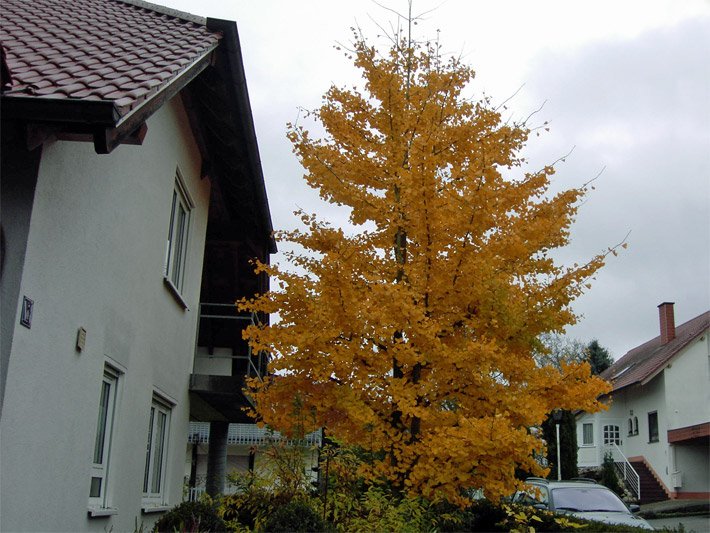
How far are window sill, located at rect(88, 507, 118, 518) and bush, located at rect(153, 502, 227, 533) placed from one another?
2.48 ft

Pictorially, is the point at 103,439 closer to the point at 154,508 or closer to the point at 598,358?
the point at 154,508

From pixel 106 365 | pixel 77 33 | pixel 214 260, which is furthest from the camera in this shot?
pixel 214 260

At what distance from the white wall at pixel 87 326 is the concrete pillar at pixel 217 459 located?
624 centimetres

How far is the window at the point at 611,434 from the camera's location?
128 ft

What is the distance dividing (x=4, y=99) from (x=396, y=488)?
6.25 meters

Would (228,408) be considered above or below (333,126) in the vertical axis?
below

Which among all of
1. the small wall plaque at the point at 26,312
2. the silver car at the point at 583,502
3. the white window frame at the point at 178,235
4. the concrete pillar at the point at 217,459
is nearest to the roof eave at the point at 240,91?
the white window frame at the point at 178,235

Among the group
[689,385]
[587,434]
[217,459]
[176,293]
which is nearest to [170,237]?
[176,293]

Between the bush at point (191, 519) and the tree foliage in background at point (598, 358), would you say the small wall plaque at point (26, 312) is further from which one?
the tree foliage in background at point (598, 358)

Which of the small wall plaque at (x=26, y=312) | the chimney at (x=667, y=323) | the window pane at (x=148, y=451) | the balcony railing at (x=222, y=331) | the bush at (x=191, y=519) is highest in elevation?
the chimney at (x=667, y=323)

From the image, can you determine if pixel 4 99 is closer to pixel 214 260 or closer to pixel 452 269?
pixel 452 269

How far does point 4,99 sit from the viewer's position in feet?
15.1

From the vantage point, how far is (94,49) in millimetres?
6395

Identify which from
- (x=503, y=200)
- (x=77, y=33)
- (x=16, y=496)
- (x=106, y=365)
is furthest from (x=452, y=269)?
(x=16, y=496)
